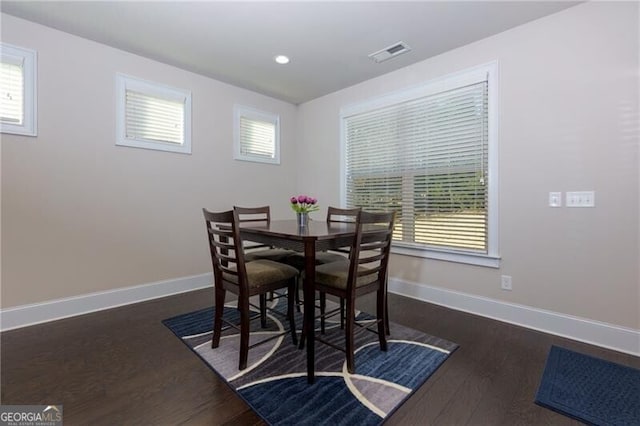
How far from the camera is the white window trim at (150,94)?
9.82ft

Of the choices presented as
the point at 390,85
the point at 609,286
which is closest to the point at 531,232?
the point at 609,286

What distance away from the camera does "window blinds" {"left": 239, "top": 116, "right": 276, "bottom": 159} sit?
409 cm

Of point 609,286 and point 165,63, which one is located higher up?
point 165,63

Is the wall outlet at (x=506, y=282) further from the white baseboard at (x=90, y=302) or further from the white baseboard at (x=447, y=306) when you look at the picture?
the white baseboard at (x=90, y=302)

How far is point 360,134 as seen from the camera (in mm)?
3857

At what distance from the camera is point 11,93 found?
8.09ft

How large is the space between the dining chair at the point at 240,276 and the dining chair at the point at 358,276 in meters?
0.28

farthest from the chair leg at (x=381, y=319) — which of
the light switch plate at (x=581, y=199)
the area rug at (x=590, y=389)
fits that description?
the light switch plate at (x=581, y=199)

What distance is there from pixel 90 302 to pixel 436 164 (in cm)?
381

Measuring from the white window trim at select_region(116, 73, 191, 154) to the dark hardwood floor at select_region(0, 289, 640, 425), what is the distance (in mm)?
1808

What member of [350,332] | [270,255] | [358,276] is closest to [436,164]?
[358,276]

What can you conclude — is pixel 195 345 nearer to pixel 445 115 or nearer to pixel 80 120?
pixel 80 120

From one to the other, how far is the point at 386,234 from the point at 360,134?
2198 millimetres

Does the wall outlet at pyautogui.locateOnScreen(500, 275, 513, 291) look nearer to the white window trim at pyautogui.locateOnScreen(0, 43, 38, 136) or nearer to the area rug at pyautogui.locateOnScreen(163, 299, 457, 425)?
the area rug at pyautogui.locateOnScreen(163, 299, 457, 425)
